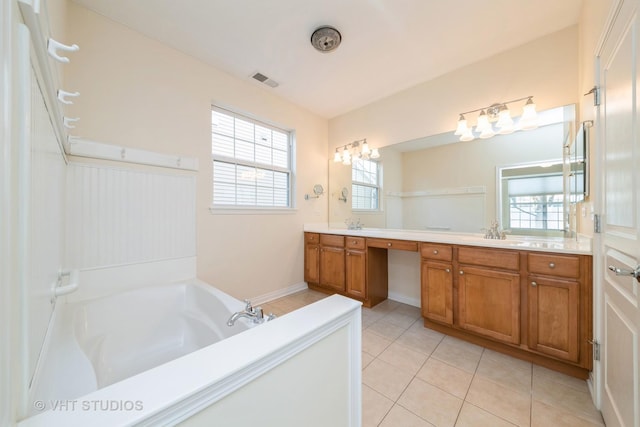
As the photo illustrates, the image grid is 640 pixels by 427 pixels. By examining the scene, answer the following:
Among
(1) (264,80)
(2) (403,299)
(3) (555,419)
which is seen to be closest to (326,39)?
(1) (264,80)

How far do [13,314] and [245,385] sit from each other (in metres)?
0.54

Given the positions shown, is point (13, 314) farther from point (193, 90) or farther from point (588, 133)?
point (588, 133)

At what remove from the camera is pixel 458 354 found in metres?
1.85

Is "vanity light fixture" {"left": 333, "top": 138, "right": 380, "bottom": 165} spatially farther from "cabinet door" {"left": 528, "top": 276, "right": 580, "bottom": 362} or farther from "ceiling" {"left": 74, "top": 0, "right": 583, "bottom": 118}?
"cabinet door" {"left": 528, "top": 276, "right": 580, "bottom": 362}

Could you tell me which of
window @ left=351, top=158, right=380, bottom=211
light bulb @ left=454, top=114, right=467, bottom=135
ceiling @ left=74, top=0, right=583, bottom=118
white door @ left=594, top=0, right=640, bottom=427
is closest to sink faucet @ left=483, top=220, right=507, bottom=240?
white door @ left=594, top=0, right=640, bottom=427

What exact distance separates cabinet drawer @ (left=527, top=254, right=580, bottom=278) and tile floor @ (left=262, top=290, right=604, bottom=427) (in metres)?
0.70

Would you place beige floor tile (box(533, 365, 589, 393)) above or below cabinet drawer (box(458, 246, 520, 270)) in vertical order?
below

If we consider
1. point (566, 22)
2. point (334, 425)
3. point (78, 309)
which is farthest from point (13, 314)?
point (566, 22)

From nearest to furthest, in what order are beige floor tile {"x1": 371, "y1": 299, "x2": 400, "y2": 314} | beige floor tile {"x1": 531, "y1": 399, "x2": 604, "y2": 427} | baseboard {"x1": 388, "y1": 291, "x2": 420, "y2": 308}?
beige floor tile {"x1": 531, "y1": 399, "x2": 604, "y2": 427} < beige floor tile {"x1": 371, "y1": 299, "x2": 400, "y2": 314} < baseboard {"x1": 388, "y1": 291, "x2": 420, "y2": 308}

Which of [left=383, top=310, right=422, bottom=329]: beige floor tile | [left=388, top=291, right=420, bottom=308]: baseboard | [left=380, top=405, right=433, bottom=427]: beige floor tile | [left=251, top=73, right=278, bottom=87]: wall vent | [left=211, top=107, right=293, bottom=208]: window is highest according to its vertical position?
[left=251, top=73, right=278, bottom=87]: wall vent

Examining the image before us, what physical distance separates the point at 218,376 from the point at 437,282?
2.07 metres

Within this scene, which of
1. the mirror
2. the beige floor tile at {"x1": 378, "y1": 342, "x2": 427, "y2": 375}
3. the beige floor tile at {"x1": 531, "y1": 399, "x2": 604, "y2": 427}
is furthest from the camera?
the mirror

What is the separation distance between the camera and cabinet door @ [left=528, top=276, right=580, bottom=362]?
1533 millimetres

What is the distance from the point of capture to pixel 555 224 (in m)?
2.00
